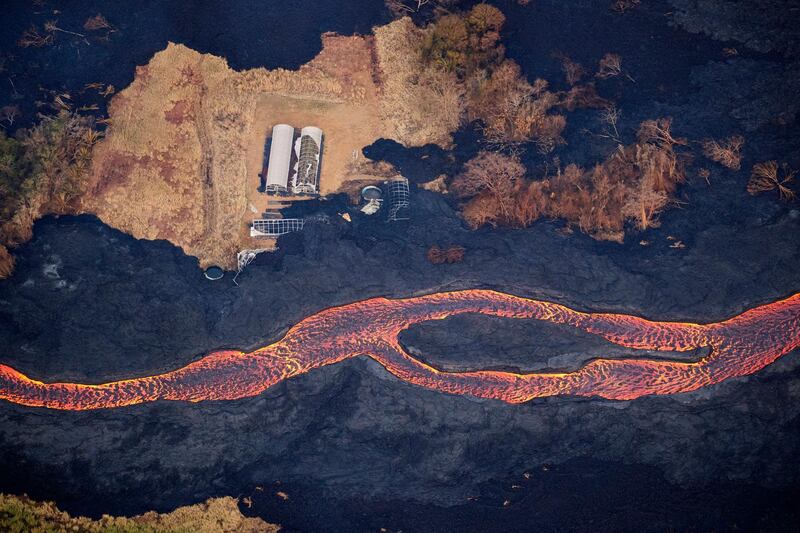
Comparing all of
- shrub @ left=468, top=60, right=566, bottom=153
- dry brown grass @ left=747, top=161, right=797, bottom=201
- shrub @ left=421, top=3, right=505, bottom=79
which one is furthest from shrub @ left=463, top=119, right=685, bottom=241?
shrub @ left=421, top=3, right=505, bottom=79

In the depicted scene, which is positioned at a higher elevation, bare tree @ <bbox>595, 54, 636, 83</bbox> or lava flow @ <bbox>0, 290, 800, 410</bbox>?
bare tree @ <bbox>595, 54, 636, 83</bbox>

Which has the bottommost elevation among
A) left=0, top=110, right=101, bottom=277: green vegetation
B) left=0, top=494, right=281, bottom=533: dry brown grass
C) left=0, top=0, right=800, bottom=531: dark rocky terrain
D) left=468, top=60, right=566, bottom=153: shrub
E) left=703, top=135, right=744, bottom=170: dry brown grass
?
left=0, top=494, right=281, bottom=533: dry brown grass

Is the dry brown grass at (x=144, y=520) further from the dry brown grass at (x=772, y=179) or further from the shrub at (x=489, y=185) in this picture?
the dry brown grass at (x=772, y=179)

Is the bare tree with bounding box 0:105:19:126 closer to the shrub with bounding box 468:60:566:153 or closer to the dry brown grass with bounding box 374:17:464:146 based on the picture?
the dry brown grass with bounding box 374:17:464:146

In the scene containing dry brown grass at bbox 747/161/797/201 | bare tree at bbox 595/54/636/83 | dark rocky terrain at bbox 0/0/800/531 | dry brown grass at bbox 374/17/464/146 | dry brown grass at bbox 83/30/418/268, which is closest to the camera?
dark rocky terrain at bbox 0/0/800/531

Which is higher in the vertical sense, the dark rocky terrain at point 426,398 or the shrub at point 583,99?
the shrub at point 583,99

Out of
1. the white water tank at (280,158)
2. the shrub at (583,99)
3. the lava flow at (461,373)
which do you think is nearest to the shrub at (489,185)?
the shrub at (583,99)

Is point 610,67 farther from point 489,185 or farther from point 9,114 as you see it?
point 9,114
